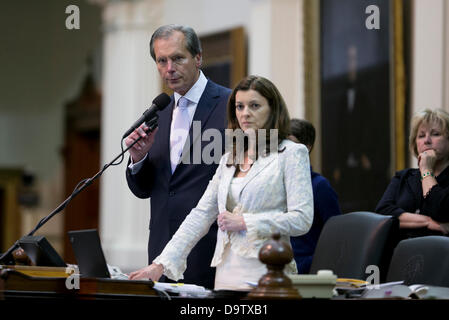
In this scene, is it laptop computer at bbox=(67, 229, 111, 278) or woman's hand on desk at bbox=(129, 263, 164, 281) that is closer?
laptop computer at bbox=(67, 229, 111, 278)

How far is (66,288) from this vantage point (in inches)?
81.4

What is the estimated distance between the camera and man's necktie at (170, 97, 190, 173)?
11.1 ft

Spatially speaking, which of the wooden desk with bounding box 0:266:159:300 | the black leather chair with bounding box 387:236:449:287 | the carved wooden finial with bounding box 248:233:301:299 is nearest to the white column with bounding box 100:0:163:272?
the black leather chair with bounding box 387:236:449:287

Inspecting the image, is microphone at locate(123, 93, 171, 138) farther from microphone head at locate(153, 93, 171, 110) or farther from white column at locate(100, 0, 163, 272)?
white column at locate(100, 0, 163, 272)

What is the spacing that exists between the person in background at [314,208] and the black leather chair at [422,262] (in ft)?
3.49

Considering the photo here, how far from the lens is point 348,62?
6.62 meters

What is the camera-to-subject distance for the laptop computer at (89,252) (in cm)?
237

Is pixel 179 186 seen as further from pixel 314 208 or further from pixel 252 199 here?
pixel 314 208

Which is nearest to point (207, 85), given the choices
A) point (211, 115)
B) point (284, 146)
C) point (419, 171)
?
point (211, 115)

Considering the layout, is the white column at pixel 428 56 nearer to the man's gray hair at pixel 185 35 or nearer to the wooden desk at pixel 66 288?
the man's gray hair at pixel 185 35

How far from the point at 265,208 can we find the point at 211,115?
2.85 feet

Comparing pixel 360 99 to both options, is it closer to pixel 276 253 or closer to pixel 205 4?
pixel 205 4

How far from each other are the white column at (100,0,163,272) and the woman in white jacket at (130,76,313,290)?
6.52m

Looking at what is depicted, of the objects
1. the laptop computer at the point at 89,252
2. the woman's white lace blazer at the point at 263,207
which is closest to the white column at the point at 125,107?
the woman's white lace blazer at the point at 263,207
